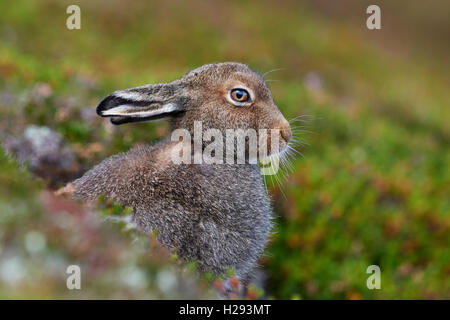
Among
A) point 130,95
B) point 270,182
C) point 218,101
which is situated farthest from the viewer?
point 270,182

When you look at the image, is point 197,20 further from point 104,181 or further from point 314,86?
point 104,181

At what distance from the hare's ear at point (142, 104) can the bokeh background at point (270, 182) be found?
53.4 inches

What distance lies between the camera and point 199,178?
344 inches

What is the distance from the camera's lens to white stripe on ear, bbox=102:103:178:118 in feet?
27.7

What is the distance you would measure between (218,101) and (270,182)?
497 centimetres

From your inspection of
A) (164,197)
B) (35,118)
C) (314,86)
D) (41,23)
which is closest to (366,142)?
(314,86)

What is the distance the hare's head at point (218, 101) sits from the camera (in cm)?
902

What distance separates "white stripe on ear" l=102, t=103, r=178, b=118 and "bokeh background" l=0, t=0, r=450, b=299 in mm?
1339

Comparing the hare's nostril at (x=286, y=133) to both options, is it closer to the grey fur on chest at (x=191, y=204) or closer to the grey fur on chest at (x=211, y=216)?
the grey fur on chest at (x=211, y=216)

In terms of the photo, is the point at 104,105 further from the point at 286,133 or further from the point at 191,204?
the point at 286,133

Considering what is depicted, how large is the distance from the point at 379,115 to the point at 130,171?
54.4 feet

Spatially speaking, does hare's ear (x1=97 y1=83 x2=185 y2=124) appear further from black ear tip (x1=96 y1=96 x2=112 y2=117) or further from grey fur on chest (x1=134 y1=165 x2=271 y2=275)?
grey fur on chest (x1=134 y1=165 x2=271 y2=275)

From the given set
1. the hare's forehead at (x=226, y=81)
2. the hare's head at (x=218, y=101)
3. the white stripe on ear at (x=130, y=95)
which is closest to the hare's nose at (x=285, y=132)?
the hare's head at (x=218, y=101)

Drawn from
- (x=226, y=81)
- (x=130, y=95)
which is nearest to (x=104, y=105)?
(x=130, y=95)
